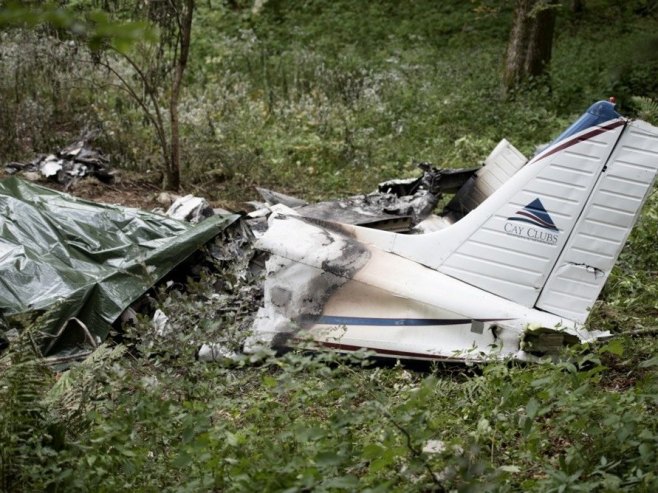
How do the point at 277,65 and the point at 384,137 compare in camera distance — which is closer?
the point at 384,137

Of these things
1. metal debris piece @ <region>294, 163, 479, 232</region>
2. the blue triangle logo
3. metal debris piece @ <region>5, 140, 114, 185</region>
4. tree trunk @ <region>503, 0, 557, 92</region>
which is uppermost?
tree trunk @ <region>503, 0, 557, 92</region>

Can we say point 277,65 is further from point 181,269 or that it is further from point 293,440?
point 293,440

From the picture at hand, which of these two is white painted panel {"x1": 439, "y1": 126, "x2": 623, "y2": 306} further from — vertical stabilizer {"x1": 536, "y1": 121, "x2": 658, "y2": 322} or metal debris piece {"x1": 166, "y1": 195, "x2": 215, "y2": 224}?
metal debris piece {"x1": 166, "y1": 195, "x2": 215, "y2": 224}

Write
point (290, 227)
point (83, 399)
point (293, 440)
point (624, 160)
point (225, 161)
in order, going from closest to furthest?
point (293, 440) → point (83, 399) → point (624, 160) → point (290, 227) → point (225, 161)

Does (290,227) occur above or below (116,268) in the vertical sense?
above

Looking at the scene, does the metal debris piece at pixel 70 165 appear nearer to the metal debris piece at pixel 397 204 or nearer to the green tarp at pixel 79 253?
the green tarp at pixel 79 253

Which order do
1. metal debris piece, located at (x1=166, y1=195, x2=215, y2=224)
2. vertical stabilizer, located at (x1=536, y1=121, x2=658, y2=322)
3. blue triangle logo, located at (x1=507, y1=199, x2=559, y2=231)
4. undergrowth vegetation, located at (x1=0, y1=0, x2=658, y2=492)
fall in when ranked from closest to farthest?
undergrowth vegetation, located at (x1=0, y1=0, x2=658, y2=492), vertical stabilizer, located at (x1=536, y1=121, x2=658, y2=322), blue triangle logo, located at (x1=507, y1=199, x2=559, y2=231), metal debris piece, located at (x1=166, y1=195, x2=215, y2=224)

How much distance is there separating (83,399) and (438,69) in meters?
10.5

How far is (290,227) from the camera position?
5383 millimetres

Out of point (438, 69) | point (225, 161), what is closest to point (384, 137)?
point (225, 161)

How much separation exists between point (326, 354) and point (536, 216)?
2.12m

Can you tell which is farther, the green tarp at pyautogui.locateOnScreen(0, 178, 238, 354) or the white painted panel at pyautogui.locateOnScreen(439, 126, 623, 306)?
the green tarp at pyautogui.locateOnScreen(0, 178, 238, 354)

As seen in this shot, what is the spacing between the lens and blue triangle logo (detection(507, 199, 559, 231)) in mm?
5043

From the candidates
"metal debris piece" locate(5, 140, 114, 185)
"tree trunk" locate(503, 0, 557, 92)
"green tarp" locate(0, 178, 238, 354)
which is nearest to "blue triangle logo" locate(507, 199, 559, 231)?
"green tarp" locate(0, 178, 238, 354)
